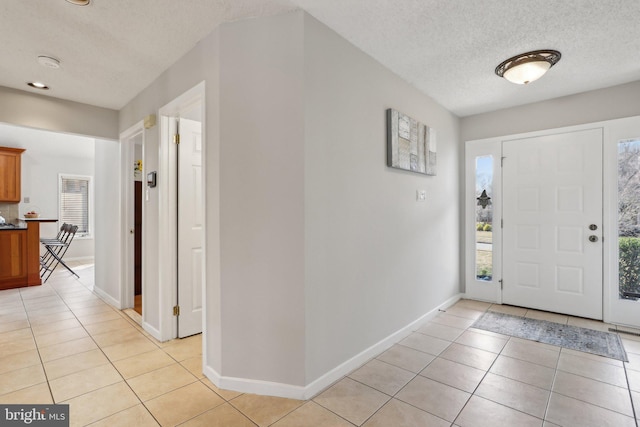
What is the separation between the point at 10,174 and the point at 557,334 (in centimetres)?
873

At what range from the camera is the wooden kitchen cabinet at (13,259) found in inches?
182

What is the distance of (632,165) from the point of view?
309cm

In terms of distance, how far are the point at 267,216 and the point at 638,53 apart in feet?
10.8

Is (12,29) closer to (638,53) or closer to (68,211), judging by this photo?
(638,53)

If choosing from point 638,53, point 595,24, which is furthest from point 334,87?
point 638,53

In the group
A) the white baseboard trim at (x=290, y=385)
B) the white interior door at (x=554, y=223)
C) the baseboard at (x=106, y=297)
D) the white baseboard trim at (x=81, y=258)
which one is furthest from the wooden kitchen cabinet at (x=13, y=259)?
the white interior door at (x=554, y=223)

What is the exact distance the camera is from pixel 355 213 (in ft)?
7.70

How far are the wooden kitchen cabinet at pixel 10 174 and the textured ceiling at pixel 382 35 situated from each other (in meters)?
3.71

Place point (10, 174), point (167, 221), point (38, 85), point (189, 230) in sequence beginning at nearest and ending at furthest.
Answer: point (167, 221) → point (189, 230) → point (38, 85) → point (10, 174)

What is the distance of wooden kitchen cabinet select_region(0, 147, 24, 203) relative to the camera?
5578 mm

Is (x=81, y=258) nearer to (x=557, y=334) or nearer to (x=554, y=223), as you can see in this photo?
(x=557, y=334)

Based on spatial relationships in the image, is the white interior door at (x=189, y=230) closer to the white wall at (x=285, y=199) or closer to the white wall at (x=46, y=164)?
the white wall at (x=285, y=199)

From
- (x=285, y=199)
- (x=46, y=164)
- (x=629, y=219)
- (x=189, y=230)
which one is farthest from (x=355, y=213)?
(x=46, y=164)

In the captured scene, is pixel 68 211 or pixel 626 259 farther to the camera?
pixel 68 211
